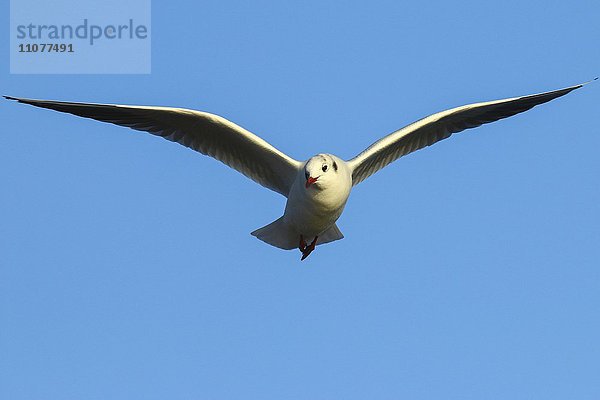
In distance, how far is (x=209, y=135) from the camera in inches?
594

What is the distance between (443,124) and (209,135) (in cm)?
308

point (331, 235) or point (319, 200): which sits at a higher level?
point (319, 200)

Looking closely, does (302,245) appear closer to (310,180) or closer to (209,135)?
(209,135)

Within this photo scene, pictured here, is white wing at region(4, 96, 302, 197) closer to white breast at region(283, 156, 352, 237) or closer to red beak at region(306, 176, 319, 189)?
white breast at region(283, 156, 352, 237)

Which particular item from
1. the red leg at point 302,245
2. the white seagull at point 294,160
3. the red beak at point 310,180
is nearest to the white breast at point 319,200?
the white seagull at point 294,160

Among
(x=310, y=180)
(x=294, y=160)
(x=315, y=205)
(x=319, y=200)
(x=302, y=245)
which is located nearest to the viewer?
(x=310, y=180)

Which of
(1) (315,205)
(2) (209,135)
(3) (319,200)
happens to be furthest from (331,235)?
(2) (209,135)

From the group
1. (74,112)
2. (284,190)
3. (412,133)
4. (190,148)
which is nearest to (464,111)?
(412,133)

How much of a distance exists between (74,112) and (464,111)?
4.81 metres

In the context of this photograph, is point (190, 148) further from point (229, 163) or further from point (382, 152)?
point (382, 152)

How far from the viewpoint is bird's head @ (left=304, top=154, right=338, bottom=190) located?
44.6ft

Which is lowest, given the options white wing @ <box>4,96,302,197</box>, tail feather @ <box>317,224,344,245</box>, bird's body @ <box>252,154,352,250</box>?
tail feather @ <box>317,224,344,245</box>

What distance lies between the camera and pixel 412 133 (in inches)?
606

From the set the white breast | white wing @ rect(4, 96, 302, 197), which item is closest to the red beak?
the white breast
